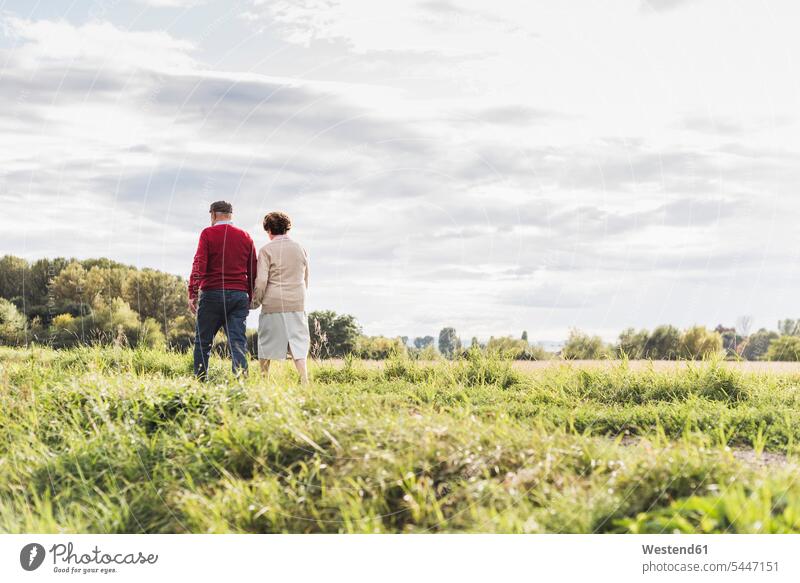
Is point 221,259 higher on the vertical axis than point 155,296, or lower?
higher

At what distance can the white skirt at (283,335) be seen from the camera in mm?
8867

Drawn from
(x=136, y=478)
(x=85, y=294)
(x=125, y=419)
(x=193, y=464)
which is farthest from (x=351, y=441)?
(x=85, y=294)

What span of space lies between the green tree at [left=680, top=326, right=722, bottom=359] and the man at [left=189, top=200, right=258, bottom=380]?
578cm

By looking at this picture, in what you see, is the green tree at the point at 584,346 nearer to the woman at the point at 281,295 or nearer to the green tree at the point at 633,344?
the green tree at the point at 633,344

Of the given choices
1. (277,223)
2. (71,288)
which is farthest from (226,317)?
(71,288)

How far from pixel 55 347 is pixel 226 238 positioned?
15.6 feet

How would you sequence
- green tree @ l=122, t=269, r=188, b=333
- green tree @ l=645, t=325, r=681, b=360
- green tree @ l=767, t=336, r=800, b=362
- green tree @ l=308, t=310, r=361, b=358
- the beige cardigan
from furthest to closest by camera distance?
1. green tree @ l=122, t=269, r=188, b=333
2. green tree @ l=767, t=336, r=800, b=362
3. green tree @ l=308, t=310, r=361, b=358
4. green tree @ l=645, t=325, r=681, b=360
5. the beige cardigan

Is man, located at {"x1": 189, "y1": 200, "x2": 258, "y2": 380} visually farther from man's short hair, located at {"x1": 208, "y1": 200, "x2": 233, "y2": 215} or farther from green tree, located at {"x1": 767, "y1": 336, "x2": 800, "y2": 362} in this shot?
green tree, located at {"x1": 767, "y1": 336, "x2": 800, "y2": 362}

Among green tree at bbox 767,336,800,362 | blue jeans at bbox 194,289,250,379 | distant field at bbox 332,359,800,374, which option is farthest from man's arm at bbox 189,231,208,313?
green tree at bbox 767,336,800,362

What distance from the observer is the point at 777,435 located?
20.5 feet
